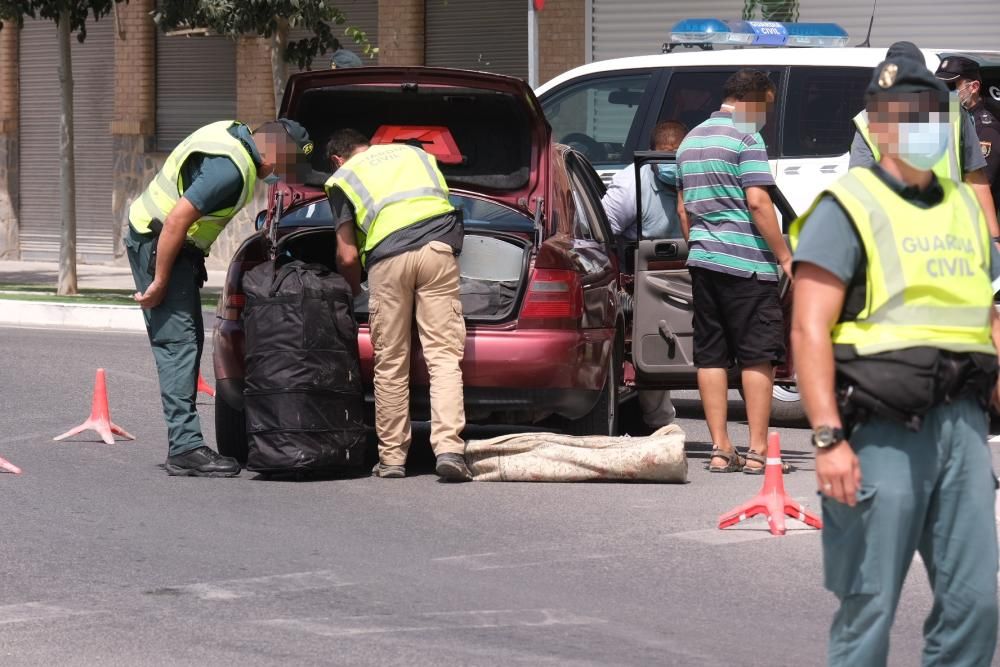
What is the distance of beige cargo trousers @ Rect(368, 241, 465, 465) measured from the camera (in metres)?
8.23

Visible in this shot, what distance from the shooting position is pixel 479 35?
74.4ft

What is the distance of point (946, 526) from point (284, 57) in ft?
53.2

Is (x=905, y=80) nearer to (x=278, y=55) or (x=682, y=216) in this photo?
(x=682, y=216)

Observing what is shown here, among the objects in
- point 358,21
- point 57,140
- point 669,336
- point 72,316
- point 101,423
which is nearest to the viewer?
point 669,336

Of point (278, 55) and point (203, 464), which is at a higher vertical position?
point (278, 55)

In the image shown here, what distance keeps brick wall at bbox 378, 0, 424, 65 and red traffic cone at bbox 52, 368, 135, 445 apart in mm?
13656

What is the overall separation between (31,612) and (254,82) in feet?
63.9

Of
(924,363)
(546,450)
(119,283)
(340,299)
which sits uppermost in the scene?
(924,363)

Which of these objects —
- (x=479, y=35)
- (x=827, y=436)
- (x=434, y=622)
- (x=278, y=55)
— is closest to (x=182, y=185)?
(x=434, y=622)

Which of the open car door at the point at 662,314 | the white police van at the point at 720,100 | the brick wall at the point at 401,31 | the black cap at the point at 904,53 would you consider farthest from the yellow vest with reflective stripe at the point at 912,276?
the brick wall at the point at 401,31

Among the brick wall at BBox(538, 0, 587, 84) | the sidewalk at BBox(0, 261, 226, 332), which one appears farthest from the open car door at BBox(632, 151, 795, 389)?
the brick wall at BBox(538, 0, 587, 84)

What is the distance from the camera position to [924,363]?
398cm

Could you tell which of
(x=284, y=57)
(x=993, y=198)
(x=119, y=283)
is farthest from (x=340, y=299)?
(x=119, y=283)

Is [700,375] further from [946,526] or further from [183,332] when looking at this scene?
[946,526]
